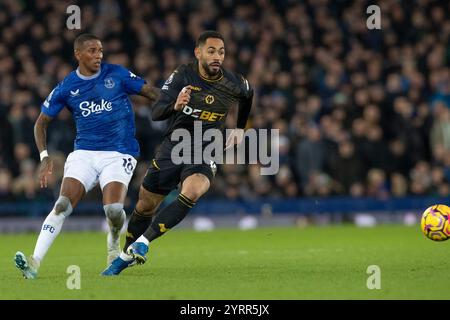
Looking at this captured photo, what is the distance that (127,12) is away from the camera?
76.5ft

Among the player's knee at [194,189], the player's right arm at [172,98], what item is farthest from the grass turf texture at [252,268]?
the player's right arm at [172,98]

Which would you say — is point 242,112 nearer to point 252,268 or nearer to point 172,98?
point 172,98

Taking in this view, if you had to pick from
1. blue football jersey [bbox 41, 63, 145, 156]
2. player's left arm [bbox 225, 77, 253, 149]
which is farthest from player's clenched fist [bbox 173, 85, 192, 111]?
player's left arm [bbox 225, 77, 253, 149]

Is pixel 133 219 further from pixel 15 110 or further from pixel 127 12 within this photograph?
pixel 127 12

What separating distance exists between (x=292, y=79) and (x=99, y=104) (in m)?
11.5

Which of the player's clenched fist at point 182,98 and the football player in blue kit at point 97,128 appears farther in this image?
the football player in blue kit at point 97,128

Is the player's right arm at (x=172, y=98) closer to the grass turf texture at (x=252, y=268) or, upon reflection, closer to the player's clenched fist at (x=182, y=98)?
the player's clenched fist at (x=182, y=98)

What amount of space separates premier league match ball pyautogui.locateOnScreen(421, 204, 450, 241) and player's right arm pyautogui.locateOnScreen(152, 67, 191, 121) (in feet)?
10.9

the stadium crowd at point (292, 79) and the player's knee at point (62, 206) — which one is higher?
the stadium crowd at point (292, 79)

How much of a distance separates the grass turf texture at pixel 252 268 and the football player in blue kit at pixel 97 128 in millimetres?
834

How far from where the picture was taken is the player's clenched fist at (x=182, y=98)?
10.1 m

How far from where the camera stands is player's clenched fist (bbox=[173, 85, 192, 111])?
10.1m
